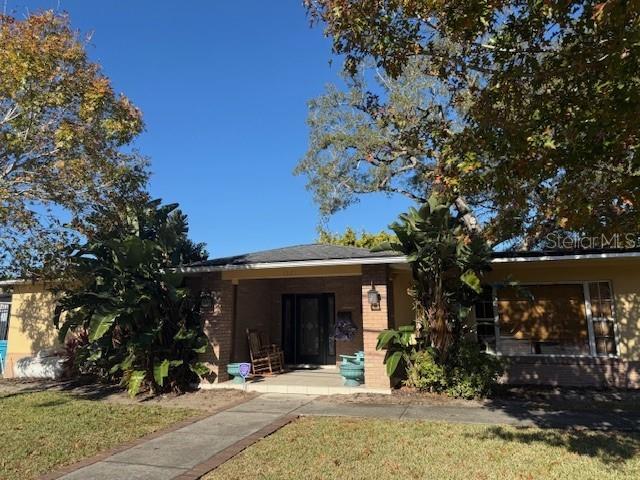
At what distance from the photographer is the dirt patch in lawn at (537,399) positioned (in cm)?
953

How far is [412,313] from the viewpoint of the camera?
46.0 feet

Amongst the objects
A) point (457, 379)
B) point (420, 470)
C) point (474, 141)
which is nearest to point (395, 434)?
point (420, 470)

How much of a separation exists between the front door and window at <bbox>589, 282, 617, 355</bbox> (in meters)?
7.09

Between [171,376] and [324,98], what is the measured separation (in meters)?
14.4

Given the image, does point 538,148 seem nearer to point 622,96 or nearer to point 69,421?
point 622,96

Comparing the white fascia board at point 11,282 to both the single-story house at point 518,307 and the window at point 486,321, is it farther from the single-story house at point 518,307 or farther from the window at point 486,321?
the window at point 486,321

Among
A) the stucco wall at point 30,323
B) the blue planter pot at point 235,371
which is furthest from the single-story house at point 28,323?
the blue planter pot at point 235,371

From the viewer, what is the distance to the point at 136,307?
36.9 ft

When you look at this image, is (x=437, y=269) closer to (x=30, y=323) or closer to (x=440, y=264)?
(x=440, y=264)

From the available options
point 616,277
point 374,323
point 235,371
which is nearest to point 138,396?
point 235,371

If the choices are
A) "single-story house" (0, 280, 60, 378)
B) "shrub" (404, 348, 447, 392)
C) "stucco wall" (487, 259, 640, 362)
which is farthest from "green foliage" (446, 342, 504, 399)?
"single-story house" (0, 280, 60, 378)

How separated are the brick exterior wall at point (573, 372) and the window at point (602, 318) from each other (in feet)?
1.19

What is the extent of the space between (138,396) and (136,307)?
7.07 ft

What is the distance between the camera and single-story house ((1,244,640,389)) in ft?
37.7
